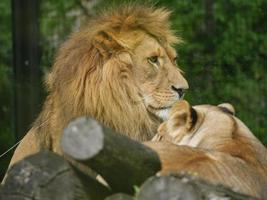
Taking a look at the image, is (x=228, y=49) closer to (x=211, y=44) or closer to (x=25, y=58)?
(x=211, y=44)

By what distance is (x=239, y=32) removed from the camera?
10289 mm

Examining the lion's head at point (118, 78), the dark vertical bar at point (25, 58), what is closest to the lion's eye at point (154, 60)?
the lion's head at point (118, 78)

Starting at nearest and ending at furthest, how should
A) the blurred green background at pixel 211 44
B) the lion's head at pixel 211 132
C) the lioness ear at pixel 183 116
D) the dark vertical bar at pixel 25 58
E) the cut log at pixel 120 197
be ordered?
the cut log at pixel 120 197
the lion's head at pixel 211 132
the lioness ear at pixel 183 116
the dark vertical bar at pixel 25 58
the blurred green background at pixel 211 44

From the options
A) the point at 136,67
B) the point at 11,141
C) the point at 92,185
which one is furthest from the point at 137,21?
the point at 11,141

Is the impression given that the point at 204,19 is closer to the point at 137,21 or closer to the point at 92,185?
the point at 137,21

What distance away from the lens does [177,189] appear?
4.13 m

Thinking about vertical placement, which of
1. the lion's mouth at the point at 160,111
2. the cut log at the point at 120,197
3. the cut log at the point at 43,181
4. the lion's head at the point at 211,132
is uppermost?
the cut log at the point at 43,181

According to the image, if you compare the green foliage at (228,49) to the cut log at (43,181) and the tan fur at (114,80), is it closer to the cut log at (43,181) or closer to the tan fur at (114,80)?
the tan fur at (114,80)

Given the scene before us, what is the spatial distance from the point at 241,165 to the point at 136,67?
193 cm

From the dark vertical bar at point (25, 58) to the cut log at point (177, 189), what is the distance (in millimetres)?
5288

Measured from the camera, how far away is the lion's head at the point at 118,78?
666cm

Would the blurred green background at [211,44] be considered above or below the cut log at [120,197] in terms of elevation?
below

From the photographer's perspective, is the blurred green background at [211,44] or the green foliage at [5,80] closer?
the green foliage at [5,80]

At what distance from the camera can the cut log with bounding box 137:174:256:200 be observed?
4.12 m
